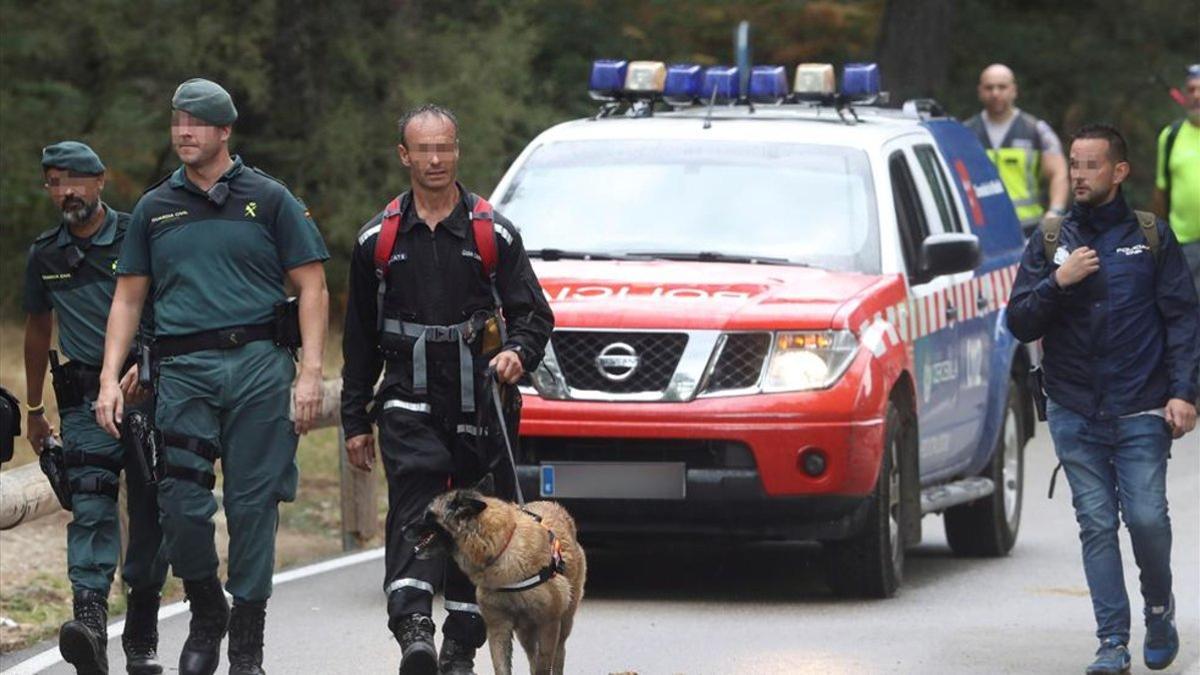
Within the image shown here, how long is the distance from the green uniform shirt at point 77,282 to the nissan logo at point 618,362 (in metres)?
2.25

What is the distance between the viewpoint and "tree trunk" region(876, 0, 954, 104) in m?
24.4

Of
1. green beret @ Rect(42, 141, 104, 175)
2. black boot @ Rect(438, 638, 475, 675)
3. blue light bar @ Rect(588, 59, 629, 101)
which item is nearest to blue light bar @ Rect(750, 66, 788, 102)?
blue light bar @ Rect(588, 59, 629, 101)

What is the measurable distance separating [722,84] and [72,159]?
15.1 ft

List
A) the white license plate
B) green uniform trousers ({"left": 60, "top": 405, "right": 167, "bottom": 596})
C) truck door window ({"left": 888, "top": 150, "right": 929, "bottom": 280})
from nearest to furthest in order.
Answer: green uniform trousers ({"left": 60, "top": 405, "right": 167, "bottom": 596}), the white license plate, truck door window ({"left": 888, "top": 150, "right": 929, "bottom": 280})

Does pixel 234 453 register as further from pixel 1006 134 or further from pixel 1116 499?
pixel 1006 134

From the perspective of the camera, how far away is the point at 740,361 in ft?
33.8

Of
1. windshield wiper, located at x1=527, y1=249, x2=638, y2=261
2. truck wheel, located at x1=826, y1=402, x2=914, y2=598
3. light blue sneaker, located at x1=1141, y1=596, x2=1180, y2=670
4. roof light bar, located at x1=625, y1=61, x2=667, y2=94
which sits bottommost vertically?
truck wheel, located at x1=826, y1=402, x2=914, y2=598

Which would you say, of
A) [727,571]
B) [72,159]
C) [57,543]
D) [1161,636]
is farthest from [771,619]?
[57,543]

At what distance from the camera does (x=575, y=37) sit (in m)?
27.5

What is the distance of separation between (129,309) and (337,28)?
46.5 ft

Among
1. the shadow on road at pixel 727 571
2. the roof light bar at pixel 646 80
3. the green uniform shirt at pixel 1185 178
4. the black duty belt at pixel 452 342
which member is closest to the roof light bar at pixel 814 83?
the roof light bar at pixel 646 80

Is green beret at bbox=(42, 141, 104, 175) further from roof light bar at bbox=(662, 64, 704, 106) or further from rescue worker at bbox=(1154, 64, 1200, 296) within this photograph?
rescue worker at bbox=(1154, 64, 1200, 296)

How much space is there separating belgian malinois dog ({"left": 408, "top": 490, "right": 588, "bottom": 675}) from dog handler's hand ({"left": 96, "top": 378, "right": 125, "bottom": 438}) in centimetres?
98

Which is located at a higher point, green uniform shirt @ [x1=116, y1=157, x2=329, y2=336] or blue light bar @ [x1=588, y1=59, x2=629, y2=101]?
green uniform shirt @ [x1=116, y1=157, x2=329, y2=336]
